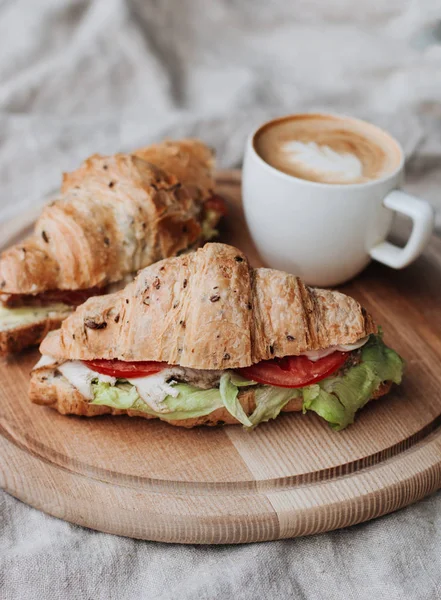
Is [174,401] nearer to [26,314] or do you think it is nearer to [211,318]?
[211,318]

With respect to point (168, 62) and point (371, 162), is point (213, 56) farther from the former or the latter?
point (371, 162)

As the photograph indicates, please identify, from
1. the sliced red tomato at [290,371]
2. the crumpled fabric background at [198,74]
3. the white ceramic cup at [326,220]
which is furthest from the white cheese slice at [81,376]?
the crumpled fabric background at [198,74]

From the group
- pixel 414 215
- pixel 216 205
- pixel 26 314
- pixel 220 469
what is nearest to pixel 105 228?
pixel 26 314

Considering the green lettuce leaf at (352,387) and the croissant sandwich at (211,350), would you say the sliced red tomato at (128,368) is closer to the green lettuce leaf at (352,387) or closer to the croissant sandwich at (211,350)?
the croissant sandwich at (211,350)

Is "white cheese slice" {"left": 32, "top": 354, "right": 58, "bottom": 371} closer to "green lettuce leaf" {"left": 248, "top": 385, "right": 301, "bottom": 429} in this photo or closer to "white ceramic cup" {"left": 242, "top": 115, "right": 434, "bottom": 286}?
"green lettuce leaf" {"left": 248, "top": 385, "right": 301, "bottom": 429}

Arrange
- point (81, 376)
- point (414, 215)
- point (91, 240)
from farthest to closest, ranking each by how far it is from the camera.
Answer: point (414, 215) → point (91, 240) → point (81, 376)

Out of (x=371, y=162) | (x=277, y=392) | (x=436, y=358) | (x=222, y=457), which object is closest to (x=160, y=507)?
(x=222, y=457)
